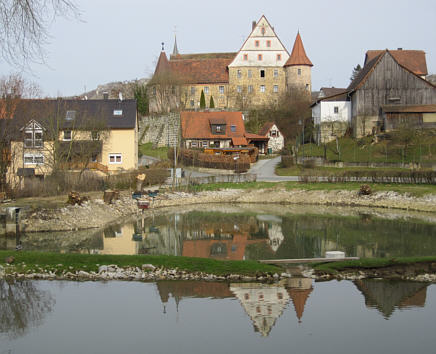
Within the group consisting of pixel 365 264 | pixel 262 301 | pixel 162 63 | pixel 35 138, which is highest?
pixel 162 63

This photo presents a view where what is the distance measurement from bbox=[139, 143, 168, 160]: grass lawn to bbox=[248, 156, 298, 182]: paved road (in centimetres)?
977

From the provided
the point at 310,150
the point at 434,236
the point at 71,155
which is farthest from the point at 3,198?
the point at 310,150

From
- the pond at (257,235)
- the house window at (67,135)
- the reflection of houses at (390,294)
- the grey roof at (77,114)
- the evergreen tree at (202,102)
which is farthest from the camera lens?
the evergreen tree at (202,102)

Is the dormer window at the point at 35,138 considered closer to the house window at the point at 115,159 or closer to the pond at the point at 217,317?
the house window at the point at 115,159

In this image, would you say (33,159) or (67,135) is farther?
(67,135)

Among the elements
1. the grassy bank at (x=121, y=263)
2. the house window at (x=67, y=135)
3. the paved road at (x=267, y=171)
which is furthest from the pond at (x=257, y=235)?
the house window at (x=67, y=135)

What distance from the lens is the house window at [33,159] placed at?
124 ft

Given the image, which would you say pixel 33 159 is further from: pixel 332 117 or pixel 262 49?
pixel 262 49

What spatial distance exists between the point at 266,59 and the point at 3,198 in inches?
1766

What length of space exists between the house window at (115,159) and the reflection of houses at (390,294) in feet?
98.2

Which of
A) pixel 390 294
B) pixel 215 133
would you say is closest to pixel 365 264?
pixel 390 294

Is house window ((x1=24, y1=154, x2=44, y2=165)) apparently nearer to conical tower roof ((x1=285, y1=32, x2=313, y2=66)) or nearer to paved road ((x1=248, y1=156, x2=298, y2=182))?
paved road ((x1=248, y1=156, x2=298, y2=182))

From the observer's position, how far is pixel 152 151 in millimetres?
56625

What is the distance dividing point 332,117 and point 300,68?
1627 centimetres
